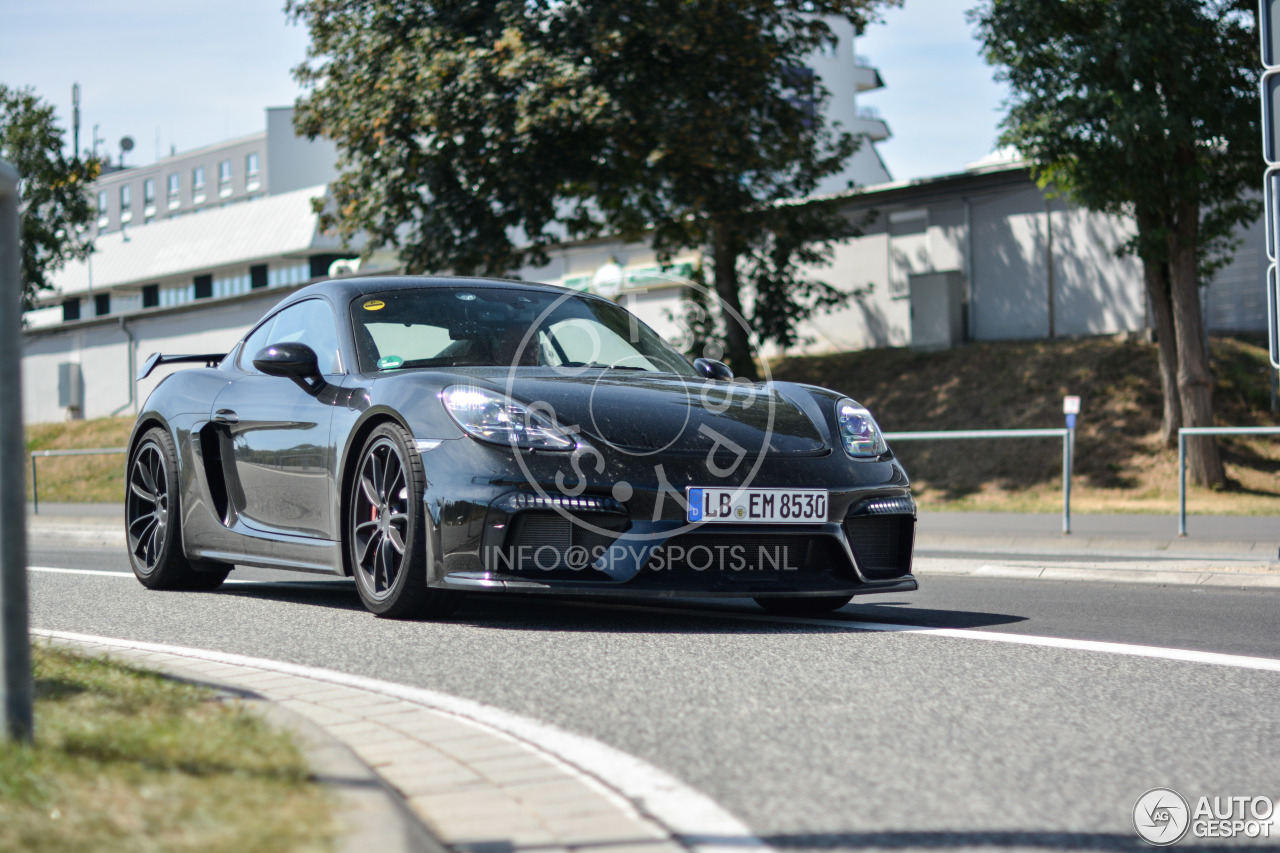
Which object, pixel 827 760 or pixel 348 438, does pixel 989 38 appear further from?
pixel 827 760

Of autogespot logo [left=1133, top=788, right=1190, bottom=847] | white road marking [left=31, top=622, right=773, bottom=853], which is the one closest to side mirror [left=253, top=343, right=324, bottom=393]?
white road marking [left=31, top=622, right=773, bottom=853]

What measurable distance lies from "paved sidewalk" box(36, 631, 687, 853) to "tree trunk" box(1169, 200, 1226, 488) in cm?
1669

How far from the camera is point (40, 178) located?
4541 cm

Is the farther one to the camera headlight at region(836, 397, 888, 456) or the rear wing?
the rear wing

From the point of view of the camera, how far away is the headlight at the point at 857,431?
5.68 meters

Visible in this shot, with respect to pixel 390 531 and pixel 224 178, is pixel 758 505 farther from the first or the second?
pixel 224 178

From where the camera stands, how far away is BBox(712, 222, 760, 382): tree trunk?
24172mm

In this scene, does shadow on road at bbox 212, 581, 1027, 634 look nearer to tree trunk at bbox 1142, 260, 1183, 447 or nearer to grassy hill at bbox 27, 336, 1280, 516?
grassy hill at bbox 27, 336, 1280, 516

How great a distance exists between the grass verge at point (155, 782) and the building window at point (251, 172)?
235 ft

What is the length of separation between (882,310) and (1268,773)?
25.5 m

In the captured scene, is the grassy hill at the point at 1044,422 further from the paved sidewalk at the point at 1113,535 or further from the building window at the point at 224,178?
the building window at the point at 224,178

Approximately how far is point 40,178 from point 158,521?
42888 mm

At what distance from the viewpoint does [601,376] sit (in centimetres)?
583

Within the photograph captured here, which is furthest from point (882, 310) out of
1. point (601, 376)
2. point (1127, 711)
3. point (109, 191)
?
point (109, 191)
